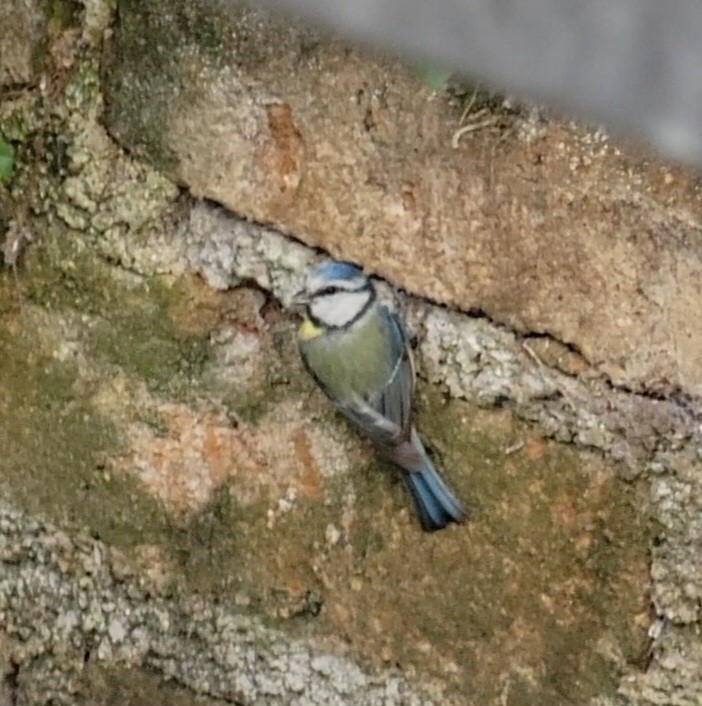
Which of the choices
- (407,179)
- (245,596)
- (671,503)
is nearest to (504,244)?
(407,179)

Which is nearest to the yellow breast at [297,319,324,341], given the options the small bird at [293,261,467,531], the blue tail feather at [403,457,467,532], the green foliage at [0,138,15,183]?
the small bird at [293,261,467,531]

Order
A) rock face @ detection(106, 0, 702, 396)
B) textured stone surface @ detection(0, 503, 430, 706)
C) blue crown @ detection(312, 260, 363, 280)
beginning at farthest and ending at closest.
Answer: textured stone surface @ detection(0, 503, 430, 706) < blue crown @ detection(312, 260, 363, 280) < rock face @ detection(106, 0, 702, 396)

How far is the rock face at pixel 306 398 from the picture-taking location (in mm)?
768

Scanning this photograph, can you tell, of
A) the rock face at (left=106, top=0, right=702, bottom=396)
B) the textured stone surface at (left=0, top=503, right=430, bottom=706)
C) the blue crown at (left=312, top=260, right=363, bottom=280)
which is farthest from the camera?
the textured stone surface at (left=0, top=503, right=430, bottom=706)

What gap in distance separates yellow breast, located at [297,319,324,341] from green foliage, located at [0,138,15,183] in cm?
27

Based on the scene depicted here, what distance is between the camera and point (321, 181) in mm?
817

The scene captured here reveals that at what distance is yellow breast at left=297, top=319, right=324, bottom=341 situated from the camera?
2.89 feet

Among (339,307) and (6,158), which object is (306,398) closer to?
(339,307)

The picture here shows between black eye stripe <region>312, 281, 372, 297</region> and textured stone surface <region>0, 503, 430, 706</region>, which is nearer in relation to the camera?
black eye stripe <region>312, 281, 372, 297</region>

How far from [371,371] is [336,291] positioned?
11 centimetres

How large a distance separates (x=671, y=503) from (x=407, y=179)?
29 centimetres

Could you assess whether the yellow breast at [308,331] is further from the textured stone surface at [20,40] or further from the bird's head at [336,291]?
the textured stone surface at [20,40]

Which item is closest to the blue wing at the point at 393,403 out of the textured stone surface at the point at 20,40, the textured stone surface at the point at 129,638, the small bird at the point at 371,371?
the small bird at the point at 371,371

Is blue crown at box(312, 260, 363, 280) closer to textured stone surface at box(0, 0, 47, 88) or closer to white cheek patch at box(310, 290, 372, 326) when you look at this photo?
white cheek patch at box(310, 290, 372, 326)
